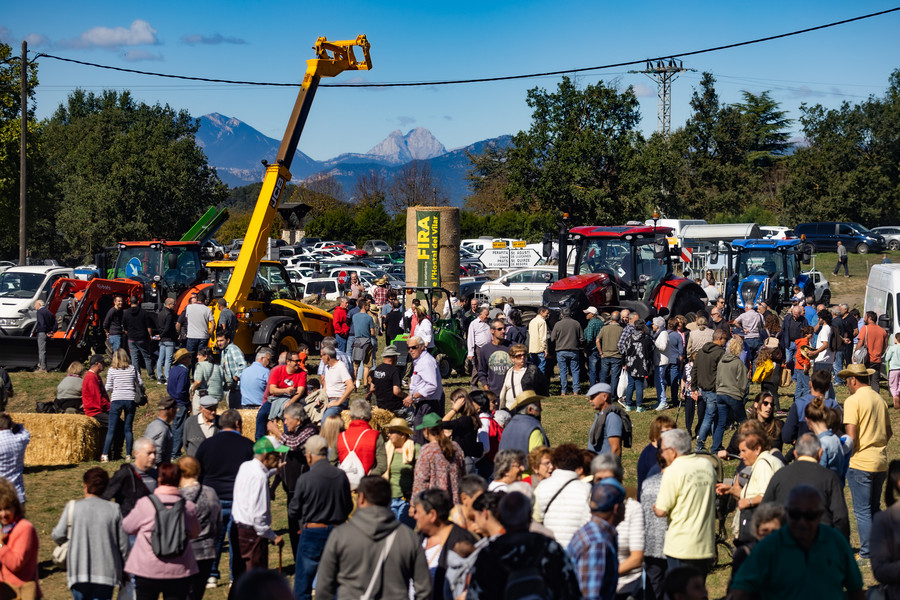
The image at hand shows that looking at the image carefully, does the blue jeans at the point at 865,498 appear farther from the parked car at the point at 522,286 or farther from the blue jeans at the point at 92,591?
the parked car at the point at 522,286

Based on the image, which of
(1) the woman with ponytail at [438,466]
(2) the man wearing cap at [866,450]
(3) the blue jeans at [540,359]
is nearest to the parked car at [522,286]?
(3) the blue jeans at [540,359]

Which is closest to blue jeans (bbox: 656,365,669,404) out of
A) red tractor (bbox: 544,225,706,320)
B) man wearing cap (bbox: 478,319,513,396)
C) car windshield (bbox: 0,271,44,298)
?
red tractor (bbox: 544,225,706,320)

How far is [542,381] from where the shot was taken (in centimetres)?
1068

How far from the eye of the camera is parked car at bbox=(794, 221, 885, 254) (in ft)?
145

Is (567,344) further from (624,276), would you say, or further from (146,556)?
(146,556)

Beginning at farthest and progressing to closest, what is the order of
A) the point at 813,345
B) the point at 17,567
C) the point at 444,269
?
the point at 444,269 → the point at 813,345 → the point at 17,567

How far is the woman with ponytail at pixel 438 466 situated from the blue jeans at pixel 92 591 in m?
2.23

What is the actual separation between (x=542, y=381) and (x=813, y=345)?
21.9 feet

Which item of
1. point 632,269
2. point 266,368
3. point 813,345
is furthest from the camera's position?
point 632,269

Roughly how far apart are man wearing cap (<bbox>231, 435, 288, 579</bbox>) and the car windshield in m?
15.4

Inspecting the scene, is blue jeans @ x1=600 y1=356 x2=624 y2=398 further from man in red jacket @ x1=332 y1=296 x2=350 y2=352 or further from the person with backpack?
the person with backpack

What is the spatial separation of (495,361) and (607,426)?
3.98 meters

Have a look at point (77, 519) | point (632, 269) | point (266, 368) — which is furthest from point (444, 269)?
point (77, 519)

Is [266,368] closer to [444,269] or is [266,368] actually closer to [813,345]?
[813,345]
